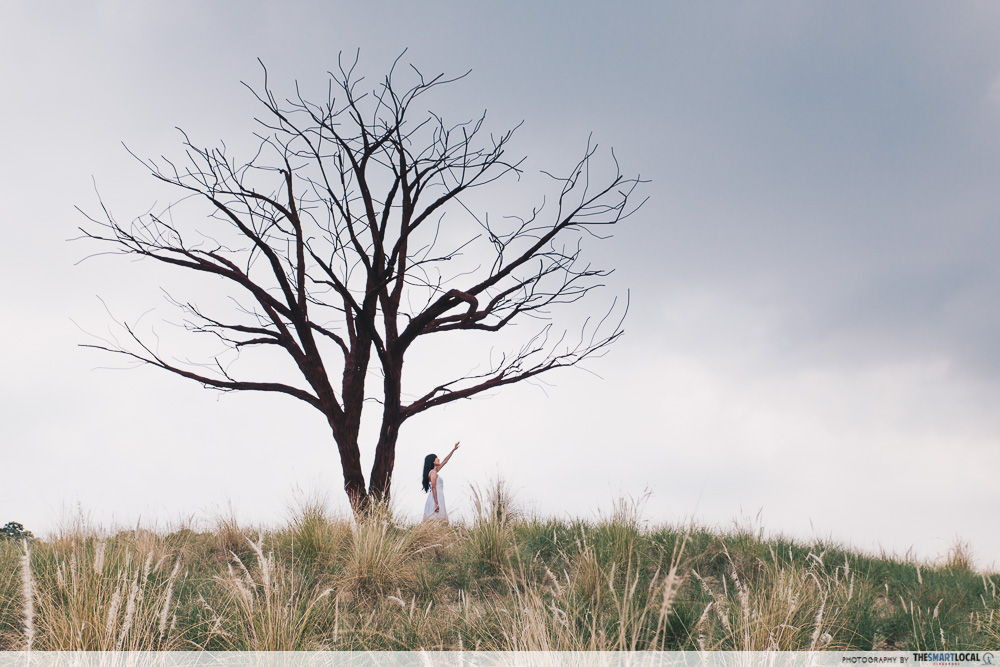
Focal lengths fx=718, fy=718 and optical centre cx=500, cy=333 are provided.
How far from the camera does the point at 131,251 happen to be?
12391 millimetres

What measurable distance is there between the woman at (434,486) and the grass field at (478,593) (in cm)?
312

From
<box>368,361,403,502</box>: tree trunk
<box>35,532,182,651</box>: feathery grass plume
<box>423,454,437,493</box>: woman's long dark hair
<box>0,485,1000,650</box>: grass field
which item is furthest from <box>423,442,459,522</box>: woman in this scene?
<box>35,532,182,651</box>: feathery grass plume

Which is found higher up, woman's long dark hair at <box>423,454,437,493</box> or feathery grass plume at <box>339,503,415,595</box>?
woman's long dark hair at <box>423,454,437,493</box>

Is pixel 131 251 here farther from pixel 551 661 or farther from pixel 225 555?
pixel 551 661

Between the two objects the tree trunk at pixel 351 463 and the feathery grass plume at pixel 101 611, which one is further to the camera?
the tree trunk at pixel 351 463

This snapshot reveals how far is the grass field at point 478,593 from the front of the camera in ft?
16.1

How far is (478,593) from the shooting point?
6746mm

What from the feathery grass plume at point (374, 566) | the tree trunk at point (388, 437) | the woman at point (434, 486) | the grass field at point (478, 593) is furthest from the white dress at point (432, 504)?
the feathery grass plume at point (374, 566)

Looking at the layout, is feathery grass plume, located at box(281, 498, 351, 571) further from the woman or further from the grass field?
the woman

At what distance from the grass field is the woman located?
3119mm

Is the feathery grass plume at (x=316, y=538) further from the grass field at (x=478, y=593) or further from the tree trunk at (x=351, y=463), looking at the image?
the tree trunk at (x=351, y=463)

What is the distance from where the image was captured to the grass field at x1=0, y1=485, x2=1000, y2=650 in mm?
4898

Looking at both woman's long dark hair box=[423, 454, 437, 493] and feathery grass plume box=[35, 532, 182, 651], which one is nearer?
feathery grass plume box=[35, 532, 182, 651]

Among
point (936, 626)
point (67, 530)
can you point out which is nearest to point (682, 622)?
point (936, 626)
